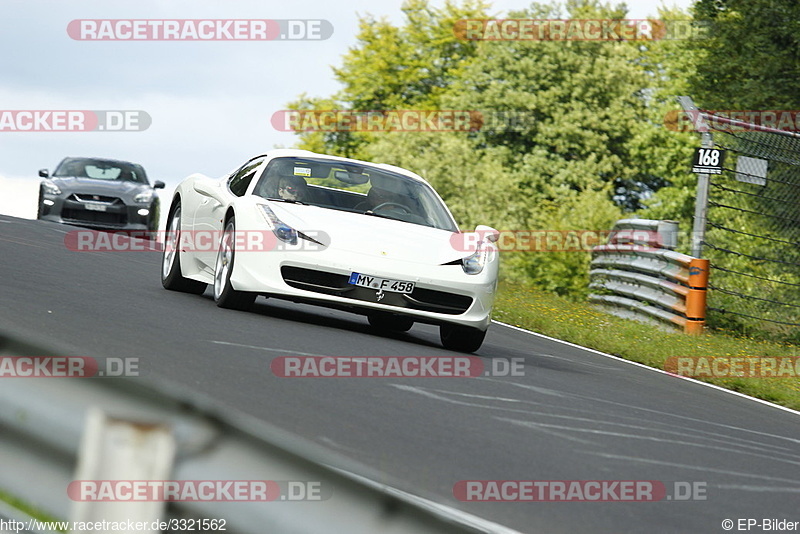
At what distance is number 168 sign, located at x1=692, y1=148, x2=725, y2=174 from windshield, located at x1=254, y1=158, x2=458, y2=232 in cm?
630

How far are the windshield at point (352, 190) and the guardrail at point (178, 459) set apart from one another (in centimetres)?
766

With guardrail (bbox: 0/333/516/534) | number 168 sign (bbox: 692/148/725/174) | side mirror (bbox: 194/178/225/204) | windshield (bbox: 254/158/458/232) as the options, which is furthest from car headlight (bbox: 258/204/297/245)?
number 168 sign (bbox: 692/148/725/174)

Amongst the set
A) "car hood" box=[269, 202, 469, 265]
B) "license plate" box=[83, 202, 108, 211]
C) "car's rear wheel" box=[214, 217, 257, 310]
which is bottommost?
"license plate" box=[83, 202, 108, 211]

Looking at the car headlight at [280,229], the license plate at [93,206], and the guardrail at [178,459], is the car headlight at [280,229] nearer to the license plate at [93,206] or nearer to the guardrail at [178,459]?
the guardrail at [178,459]

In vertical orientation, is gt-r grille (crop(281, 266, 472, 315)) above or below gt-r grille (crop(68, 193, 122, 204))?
above

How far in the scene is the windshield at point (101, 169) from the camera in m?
25.4

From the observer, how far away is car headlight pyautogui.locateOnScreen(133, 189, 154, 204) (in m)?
24.3

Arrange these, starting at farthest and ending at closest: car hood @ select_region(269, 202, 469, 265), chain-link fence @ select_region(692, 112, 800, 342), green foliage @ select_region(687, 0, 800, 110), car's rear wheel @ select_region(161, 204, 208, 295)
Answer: green foliage @ select_region(687, 0, 800, 110) → chain-link fence @ select_region(692, 112, 800, 342) → car's rear wheel @ select_region(161, 204, 208, 295) → car hood @ select_region(269, 202, 469, 265)

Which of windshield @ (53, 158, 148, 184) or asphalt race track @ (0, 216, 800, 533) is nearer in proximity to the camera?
asphalt race track @ (0, 216, 800, 533)

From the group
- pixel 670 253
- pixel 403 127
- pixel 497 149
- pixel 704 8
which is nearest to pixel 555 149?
pixel 497 149

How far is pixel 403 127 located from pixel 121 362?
5358 cm

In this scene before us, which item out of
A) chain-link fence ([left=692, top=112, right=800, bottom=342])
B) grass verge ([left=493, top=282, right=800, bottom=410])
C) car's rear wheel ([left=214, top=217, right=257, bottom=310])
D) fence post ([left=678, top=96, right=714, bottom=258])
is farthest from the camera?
chain-link fence ([left=692, top=112, right=800, bottom=342])

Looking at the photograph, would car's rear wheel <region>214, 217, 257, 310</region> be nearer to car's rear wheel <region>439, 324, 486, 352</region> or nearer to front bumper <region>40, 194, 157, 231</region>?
car's rear wheel <region>439, 324, 486, 352</region>

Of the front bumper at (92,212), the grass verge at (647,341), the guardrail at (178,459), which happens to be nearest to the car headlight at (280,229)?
the grass verge at (647,341)
